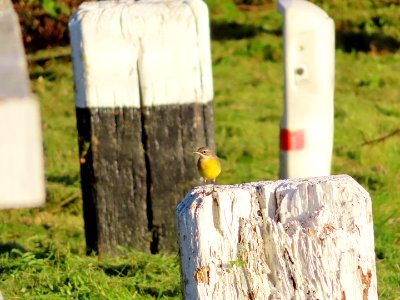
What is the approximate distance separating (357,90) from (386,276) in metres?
5.30

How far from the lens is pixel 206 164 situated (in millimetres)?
4656

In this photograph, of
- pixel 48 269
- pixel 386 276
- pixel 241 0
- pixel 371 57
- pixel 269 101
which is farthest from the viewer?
pixel 241 0

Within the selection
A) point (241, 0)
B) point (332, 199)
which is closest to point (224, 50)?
point (241, 0)

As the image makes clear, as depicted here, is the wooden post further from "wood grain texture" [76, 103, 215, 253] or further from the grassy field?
"wood grain texture" [76, 103, 215, 253]

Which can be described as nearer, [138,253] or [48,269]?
[48,269]

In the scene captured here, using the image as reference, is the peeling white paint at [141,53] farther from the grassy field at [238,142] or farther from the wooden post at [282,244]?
the wooden post at [282,244]

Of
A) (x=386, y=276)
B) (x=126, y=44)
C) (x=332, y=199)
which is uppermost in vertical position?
(x=126, y=44)

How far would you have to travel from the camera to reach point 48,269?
461 centimetres

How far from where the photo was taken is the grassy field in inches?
180

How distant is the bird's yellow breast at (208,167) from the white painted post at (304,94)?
0.88 m

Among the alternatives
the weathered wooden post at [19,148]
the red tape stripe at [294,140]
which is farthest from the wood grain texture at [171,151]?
the weathered wooden post at [19,148]

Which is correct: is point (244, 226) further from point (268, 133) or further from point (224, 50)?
point (224, 50)

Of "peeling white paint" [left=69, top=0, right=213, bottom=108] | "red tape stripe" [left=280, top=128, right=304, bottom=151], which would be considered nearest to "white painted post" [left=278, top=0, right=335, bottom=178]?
"red tape stripe" [left=280, top=128, right=304, bottom=151]

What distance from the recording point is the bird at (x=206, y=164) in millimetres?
4660
